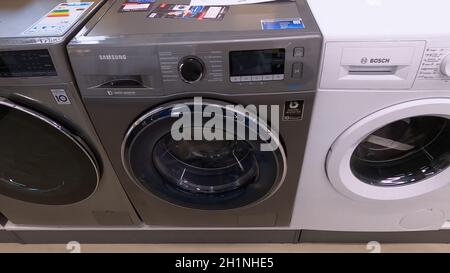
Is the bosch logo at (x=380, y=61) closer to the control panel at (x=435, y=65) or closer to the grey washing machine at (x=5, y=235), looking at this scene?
the control panel at (x=435, y=65)

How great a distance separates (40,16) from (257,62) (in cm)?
63

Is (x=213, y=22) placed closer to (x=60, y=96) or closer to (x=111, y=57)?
(x=111, y=57)

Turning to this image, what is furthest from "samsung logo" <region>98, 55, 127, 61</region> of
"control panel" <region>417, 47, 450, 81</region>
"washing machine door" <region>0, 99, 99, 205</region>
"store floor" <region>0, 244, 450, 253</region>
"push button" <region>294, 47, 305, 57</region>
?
"store floor" <region>0, 244, 450, 253</region>

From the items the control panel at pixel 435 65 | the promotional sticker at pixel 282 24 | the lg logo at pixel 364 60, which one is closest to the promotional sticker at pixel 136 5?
the promotional sticker at pixel 282 24

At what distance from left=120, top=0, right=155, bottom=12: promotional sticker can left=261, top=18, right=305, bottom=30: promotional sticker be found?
0.35m

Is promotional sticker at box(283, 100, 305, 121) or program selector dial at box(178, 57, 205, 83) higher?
program selector dial at box(178, 57, 205, 83)

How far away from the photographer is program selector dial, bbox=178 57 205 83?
29.8 inches

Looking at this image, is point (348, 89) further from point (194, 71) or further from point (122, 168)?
point (122, 168)

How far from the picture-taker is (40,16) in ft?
2.91

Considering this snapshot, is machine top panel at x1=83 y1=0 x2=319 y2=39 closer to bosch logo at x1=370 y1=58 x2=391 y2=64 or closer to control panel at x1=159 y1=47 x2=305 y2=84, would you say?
control panel at x1=159 y1=47 x2=305 y2=84

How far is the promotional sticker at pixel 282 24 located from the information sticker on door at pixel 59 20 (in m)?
0.50

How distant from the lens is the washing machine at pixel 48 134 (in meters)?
0.78

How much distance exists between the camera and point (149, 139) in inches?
35.6
